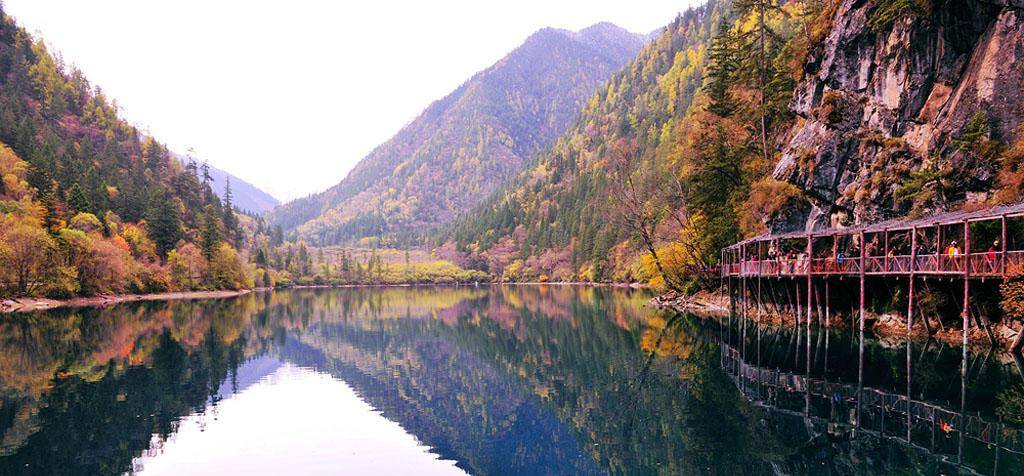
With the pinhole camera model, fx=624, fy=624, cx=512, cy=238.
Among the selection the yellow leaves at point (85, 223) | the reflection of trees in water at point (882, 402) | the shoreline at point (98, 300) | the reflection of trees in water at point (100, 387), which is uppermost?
the yellow leaves at point (85, 223)

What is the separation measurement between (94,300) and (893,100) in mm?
93891

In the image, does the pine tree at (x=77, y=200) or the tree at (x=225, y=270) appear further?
the tree at (x=225, y=270)

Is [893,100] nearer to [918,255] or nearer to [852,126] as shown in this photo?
[852,126]

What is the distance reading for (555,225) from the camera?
192m

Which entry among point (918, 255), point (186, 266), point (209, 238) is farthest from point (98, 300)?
point (918, 255)

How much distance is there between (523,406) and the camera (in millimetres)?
25391

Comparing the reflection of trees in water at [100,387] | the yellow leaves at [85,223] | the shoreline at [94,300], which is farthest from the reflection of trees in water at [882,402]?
the yellow leaves at [85,223]

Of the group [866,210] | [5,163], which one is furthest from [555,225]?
[866,210]

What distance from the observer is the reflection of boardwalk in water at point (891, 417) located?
15.8 m

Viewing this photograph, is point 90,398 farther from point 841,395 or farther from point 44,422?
point 841,395

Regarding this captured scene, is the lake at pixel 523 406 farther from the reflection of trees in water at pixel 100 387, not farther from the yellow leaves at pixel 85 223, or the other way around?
the yellow leaves at pixel 85 223

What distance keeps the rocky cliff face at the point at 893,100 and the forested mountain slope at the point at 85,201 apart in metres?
81.1

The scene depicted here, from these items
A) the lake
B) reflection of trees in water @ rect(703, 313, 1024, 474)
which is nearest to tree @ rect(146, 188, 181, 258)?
the lake

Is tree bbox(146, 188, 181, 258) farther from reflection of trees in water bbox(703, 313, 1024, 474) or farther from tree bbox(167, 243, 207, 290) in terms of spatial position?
reflection of trees in water bbox(703, 313, 1024, 474)
